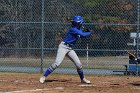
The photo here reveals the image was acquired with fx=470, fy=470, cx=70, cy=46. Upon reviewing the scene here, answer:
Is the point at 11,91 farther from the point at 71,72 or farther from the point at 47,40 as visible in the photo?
the point at 47,40

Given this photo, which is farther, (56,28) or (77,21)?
(56,28)

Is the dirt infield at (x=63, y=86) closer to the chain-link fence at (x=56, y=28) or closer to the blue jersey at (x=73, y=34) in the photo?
the blue jersey at (x=73, y=34)

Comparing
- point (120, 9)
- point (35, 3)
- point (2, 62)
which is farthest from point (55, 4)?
point (2, 62)

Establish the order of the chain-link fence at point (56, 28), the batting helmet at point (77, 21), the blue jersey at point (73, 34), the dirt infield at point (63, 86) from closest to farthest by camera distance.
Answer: the dirt infield at point (63, 86) → the blue jersey at point (73, 34) → the batting helmet at point (77, 21) → the chain-link fence at point (56, 28)

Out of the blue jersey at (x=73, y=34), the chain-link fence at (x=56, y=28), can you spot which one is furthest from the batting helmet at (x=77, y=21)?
the chain-link fence at (x=56, y=28)

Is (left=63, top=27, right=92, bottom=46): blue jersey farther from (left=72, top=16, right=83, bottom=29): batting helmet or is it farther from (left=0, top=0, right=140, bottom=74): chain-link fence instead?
(left=0, top=0, right=140, bottom=74): chain-link fence

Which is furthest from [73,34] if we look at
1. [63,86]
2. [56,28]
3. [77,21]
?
[56,28]

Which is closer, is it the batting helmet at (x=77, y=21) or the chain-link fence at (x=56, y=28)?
the batting helmet at (x=77, y=21)

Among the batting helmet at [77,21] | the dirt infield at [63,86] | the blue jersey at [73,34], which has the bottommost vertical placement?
the dirt infield at [63,86]

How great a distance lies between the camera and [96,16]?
2111cm

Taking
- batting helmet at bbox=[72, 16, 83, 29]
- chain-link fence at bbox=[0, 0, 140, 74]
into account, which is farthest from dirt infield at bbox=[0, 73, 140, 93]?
chain-link fence at bbox=[0, 0, 140, 74]

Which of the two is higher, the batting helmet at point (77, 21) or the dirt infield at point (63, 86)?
the batting helmet at point (77, 21)

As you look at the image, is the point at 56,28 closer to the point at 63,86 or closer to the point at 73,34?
the point at 73,34

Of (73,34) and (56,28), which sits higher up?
(73,34)
